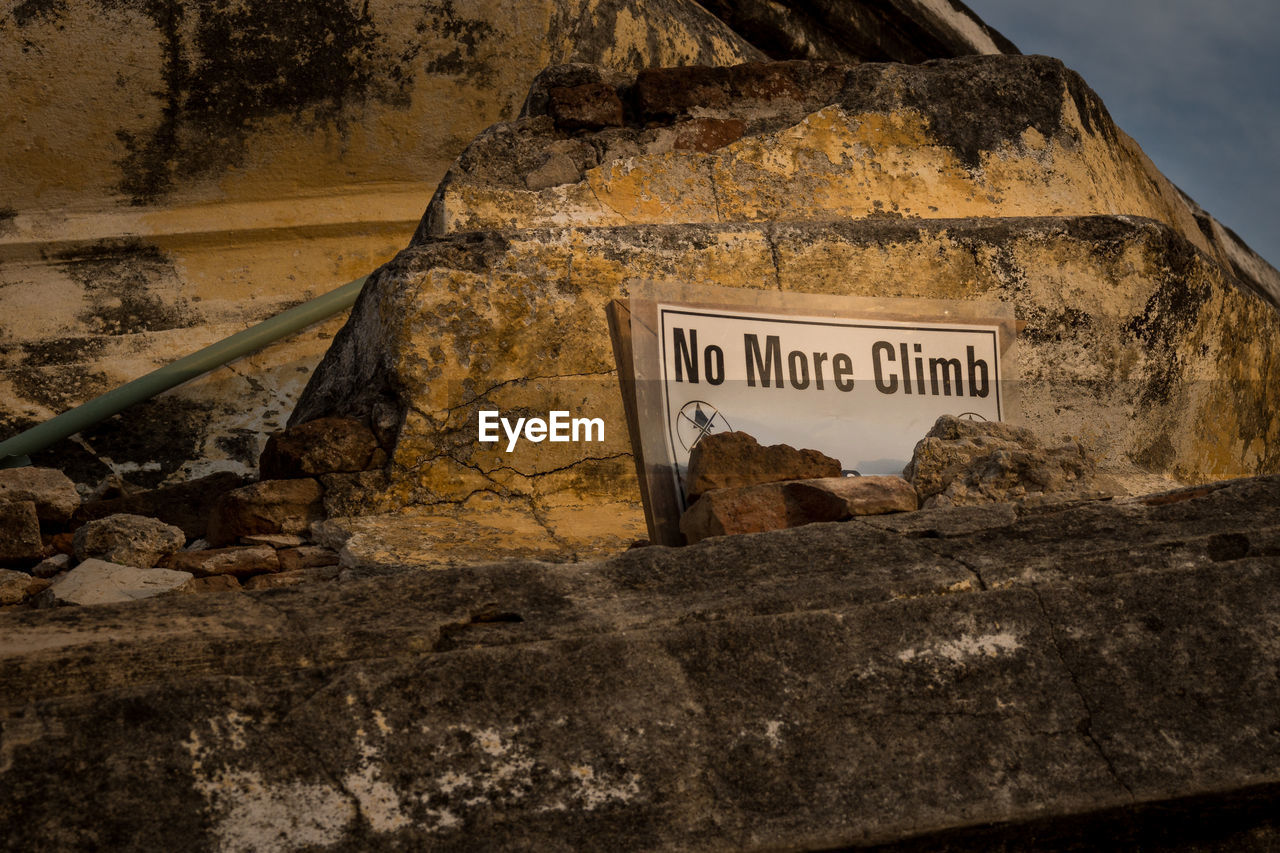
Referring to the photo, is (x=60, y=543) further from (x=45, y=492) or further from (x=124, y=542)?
(x=124, y=542)

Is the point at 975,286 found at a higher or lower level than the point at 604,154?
lower

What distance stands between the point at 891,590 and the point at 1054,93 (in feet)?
6.67

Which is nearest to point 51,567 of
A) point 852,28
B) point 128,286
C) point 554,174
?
point 554,174

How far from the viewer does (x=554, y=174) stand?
9.25 feet

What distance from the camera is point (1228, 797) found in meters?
1.27

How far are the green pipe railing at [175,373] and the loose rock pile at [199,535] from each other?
1412mm

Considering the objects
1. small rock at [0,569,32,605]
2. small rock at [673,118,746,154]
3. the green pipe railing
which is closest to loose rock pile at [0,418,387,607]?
small rock at [0,569,32,605]

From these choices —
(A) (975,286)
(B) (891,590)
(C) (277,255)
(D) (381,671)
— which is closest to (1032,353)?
(A) (975,286)

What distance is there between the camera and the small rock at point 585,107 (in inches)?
114

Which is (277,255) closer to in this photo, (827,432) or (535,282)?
(535,282)

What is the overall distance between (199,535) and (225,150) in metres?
2.47

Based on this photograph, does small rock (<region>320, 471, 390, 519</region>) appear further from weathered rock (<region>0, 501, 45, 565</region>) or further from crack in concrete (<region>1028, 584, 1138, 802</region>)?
crack in concrete (<region>1028, 584, 1138, 802</region>)

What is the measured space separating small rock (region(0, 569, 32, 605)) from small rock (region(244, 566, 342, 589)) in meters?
0.34

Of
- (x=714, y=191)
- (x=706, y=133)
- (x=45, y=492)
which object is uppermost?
(x=706, y=133)
